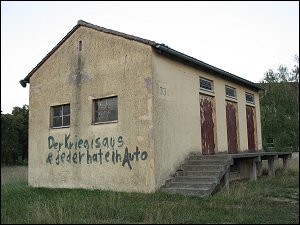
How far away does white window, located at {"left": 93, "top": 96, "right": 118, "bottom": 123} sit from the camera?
1259 cm

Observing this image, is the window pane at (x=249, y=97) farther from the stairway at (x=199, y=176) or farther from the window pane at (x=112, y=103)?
the window pane at (x=112, y=103)

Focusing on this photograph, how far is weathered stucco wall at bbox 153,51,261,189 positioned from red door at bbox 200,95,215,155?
0.22 meters

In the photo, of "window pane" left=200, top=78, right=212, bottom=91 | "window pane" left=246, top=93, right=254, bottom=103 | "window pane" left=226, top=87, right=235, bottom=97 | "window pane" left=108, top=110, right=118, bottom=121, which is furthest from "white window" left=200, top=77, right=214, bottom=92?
"window pane" left=246, top=93, right=254, bottom=103

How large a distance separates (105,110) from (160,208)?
5.42m

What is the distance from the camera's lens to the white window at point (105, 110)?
12592 millimetres

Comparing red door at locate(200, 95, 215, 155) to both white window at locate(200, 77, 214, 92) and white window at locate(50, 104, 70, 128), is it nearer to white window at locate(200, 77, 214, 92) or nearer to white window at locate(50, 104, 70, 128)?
white window at locate(200, 77, 214, 92)

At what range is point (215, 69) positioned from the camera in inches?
567

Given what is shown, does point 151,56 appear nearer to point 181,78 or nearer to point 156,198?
point 181,78

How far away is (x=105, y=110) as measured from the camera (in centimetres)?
1289

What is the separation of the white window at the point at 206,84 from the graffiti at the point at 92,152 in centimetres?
437

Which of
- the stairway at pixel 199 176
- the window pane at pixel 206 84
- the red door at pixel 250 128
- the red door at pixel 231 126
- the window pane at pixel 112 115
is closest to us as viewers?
the stairway at pixel 199 176

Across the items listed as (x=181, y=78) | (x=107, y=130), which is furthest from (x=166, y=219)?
(x=181, y=78)

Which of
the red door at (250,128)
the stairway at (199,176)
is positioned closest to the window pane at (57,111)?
the stairway at (199,176)

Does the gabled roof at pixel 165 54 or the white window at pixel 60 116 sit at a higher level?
the gabled roof at pixel 165 54
